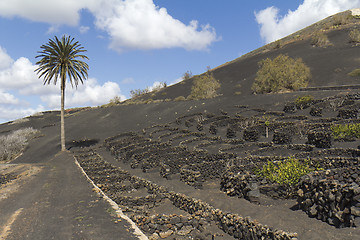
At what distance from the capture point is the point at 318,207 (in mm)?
10383

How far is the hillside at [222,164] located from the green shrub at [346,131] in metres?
0.25

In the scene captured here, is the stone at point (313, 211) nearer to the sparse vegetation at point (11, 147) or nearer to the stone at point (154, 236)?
the stone at point (154, 236)

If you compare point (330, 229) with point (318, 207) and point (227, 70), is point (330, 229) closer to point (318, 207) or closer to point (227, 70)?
point (318, 207)

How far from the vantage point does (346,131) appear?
2400cm

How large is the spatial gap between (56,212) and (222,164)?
1240 centimetres

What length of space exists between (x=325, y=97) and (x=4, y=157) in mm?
52605

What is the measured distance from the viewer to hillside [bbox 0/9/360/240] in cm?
1058

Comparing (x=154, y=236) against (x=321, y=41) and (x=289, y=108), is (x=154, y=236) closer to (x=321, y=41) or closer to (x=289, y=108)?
(x=289, y=108)

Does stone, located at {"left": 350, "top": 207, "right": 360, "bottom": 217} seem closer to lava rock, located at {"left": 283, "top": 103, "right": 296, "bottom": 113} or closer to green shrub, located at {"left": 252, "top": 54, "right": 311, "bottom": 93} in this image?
lava rock, located at {"left": 283, "top": 103, "right": 296, "bottom": 113}

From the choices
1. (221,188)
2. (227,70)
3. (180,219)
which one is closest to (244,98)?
(221,188)

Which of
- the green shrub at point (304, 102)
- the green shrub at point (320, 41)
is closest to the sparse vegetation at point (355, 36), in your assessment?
the green shrub at point (320, 41)

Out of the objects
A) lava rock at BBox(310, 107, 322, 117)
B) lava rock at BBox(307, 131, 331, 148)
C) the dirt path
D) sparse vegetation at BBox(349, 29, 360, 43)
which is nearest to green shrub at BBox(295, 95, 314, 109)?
lava rock at BBox(310, 107, 322, 117)

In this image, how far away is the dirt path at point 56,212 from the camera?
417 inches

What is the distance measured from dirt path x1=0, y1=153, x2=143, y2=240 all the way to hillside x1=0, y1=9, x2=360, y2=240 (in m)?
0.23
